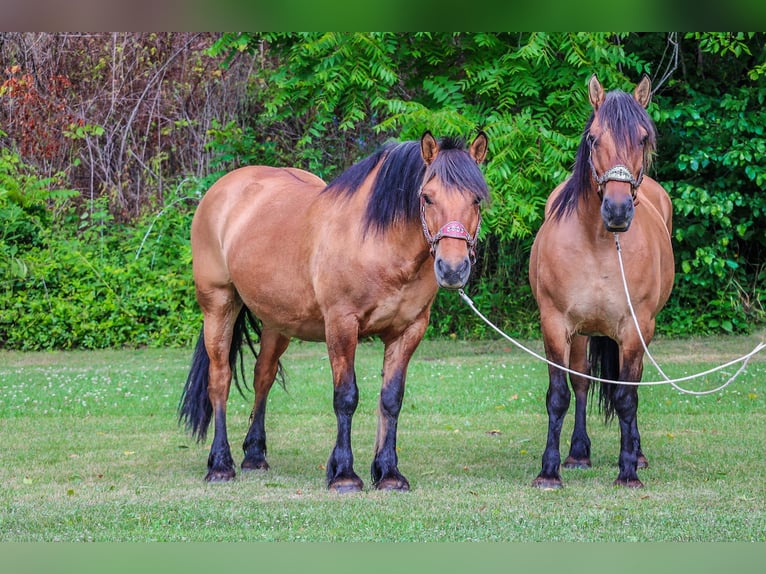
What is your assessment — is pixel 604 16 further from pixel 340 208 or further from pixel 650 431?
pixel 650 431

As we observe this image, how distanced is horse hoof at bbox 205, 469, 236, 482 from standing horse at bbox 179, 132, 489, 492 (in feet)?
0.04

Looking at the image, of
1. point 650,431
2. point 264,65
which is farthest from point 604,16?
point 264,65

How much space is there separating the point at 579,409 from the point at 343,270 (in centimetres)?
222

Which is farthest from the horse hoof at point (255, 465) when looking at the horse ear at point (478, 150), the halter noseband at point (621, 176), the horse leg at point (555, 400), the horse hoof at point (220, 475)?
the halter noseband at point (621, 176)

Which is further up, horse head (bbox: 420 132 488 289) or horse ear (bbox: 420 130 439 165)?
horse ear (bbox: 420 130 439 165)

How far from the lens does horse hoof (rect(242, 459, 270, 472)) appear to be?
6.66m

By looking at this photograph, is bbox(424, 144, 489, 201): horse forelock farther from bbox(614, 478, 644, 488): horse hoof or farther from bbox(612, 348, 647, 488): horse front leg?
bbox(614, 478, 644, 488): horse hoof

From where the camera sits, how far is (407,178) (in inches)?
224

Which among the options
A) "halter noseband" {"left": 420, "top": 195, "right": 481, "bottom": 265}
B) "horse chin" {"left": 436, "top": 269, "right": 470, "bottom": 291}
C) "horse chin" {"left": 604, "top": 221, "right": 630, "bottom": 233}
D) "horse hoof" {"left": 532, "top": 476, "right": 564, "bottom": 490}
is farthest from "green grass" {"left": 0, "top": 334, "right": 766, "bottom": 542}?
"horse chin" {"left": 604, "top": 221, "right": 630, "bottom": 233}

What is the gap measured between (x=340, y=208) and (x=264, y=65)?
1080 centimetres

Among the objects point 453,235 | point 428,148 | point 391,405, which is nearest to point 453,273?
point 453,235

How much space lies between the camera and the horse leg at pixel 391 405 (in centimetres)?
579

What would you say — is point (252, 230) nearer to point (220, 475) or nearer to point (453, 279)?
point (220, 475)

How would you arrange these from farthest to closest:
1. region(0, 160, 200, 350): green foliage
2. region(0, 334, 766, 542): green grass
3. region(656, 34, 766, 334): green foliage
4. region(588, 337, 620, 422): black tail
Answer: region(0, 160, 200, 350): green foliage < region(656, 34, 766, 334): green foliage < region(588, 337, 620, 422): black tail < region(0, 334, 766, 542): green grass
